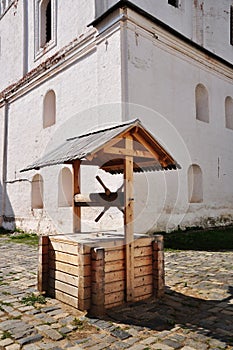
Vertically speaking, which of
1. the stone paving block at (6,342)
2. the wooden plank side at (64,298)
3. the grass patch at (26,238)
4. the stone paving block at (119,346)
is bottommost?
the stone paving block at (119,346)

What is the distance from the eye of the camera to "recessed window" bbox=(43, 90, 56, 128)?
13.6 m

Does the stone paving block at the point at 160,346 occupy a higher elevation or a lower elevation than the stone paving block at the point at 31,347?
lower

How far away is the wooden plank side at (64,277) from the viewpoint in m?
4.46

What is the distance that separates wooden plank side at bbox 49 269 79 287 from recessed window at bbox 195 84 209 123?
976 cm

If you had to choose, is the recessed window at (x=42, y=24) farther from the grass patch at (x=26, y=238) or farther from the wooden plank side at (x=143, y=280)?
the wooden plank side at (x=143, y=280)

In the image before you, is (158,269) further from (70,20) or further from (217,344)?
(70,20)

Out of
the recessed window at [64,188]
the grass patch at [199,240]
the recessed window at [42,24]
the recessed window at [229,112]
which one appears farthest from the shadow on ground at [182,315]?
the recessed window at [42,24]

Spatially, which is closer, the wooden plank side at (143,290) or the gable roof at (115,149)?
the gable roof at (115,149)

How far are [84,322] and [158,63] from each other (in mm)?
8636

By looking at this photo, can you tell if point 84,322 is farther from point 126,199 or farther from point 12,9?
point 12,9

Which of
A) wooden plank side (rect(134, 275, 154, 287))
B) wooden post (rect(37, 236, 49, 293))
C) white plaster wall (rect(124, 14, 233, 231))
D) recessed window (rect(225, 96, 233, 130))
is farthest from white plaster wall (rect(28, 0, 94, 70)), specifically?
wooden plank side (rect(134, 275, 154, 287))

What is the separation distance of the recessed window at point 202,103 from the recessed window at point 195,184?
80.1 inches

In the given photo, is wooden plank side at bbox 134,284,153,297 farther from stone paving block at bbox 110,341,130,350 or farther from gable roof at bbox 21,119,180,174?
gable roof at bbox 21,119,180,174

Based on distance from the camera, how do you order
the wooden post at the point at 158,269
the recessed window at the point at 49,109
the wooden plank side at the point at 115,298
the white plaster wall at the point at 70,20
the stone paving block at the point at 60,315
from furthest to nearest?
1. the recessed window at the point at 49,109
2. the white plaster wall at the point at 70,20
3. the wooden post at the point at 158,269
4. the wooden plank side at the point at 115,298
5. the stone paving block at the point at 60,315
